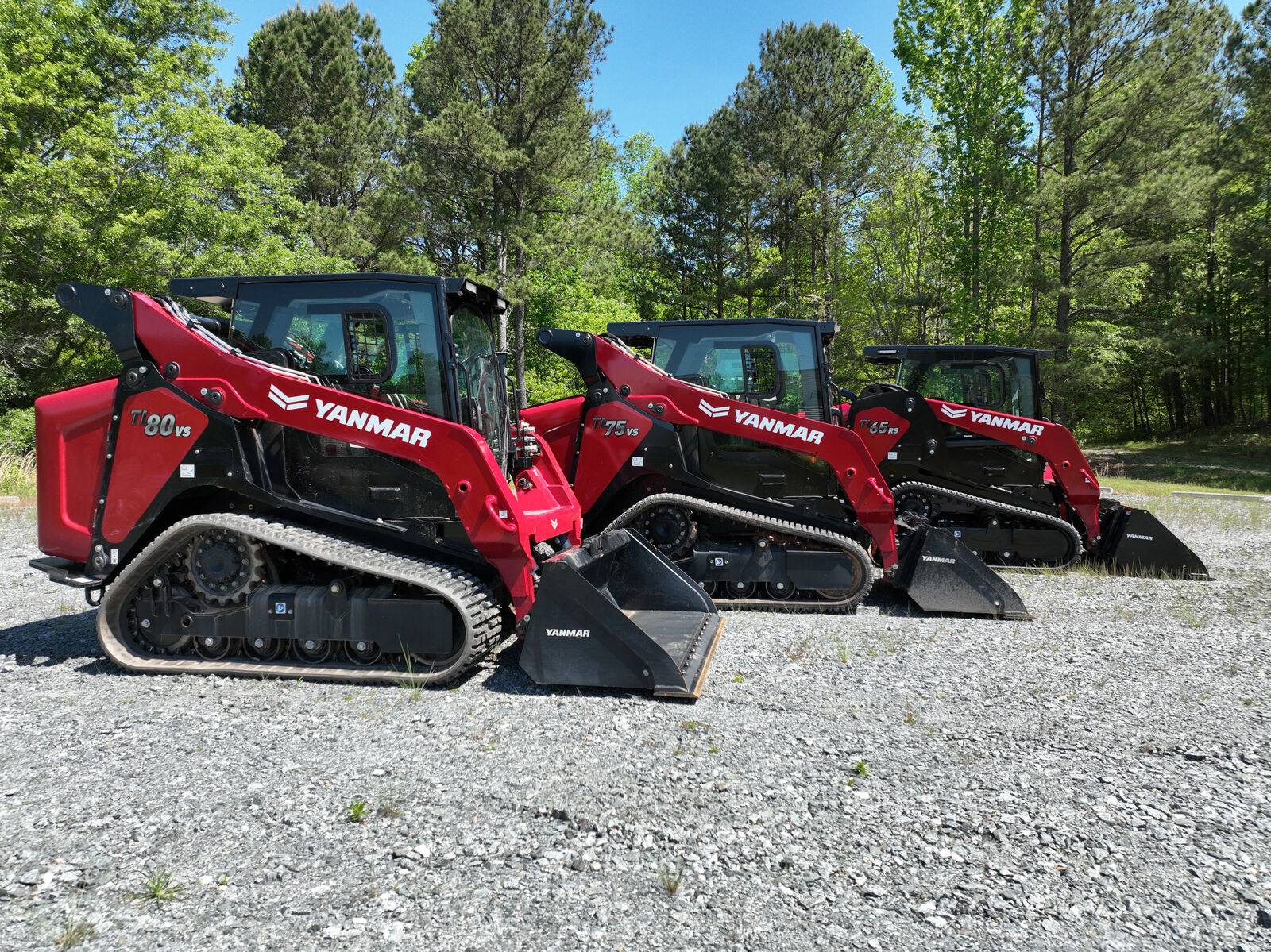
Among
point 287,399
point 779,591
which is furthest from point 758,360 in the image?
point 287,399

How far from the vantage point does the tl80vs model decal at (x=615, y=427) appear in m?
7.67

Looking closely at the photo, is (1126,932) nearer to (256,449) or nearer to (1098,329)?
(256,449)

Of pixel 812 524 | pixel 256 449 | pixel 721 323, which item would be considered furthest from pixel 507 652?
pixel 721 323

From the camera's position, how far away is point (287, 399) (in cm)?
515

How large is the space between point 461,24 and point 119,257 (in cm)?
993

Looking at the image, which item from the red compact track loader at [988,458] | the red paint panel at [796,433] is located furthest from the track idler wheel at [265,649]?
the red compact track loader at [988,458]

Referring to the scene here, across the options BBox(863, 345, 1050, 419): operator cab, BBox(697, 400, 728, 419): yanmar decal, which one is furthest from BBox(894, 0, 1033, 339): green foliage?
BBox(697, 400, 728, 419): yanmar decal

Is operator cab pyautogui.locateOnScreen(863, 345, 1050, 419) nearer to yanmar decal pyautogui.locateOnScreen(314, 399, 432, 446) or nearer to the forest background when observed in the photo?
yanmar decal pyautogui.locateOnScreen(314, 399, 432, 446)

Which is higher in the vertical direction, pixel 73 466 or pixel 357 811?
pixel 73 466

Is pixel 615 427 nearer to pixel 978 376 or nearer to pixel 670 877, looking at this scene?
pixel 978 376

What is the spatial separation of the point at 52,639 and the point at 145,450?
1892 mm

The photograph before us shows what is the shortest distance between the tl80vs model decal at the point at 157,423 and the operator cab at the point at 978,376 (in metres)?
7.70

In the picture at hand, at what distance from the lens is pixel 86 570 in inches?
210

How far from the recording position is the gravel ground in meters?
2.53
